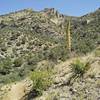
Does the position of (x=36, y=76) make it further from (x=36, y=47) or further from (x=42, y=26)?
(x=42, y=26)

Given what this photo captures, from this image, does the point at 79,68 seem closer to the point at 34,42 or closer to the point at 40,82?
the point at 40,82

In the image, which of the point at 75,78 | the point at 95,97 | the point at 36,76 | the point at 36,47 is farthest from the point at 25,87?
the point at 36,47

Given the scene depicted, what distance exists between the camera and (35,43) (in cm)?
4875

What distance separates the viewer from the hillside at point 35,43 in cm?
2573

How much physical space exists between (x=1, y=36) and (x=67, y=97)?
129 feet

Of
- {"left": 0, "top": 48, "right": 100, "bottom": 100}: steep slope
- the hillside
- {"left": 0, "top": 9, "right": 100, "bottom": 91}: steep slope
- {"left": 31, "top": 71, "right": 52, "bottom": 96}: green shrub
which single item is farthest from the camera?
{"left": 0, "top": 9, "right": 100, "bottom": 91}: steep slope

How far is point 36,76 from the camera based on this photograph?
16.2m

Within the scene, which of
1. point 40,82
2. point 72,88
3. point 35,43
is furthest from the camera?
point 35,43

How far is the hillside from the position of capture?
2573 cm

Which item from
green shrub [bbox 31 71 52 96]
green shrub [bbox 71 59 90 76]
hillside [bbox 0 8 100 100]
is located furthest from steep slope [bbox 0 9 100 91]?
green shrub [bbox 71 59 90 76]

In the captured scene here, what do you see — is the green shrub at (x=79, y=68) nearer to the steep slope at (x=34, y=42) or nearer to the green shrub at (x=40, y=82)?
the green shrub at (x=40, y=82)

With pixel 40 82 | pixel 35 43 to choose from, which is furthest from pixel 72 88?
pixel 35 43

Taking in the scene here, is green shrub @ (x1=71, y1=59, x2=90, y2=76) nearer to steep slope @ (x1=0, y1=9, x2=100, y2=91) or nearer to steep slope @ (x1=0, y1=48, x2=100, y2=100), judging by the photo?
steep slope @ (x1=0, y1=48, x2=100, y2=100)

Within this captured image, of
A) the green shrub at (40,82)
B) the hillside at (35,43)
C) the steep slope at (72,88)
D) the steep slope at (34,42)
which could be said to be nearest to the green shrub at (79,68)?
the steep slope at (72,88)
